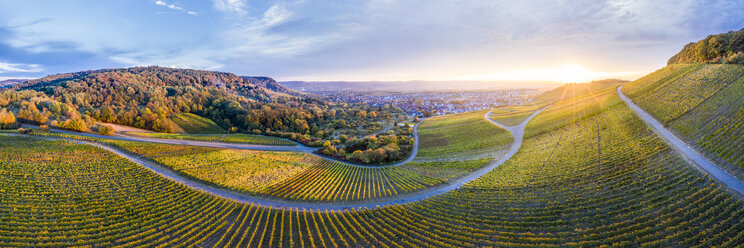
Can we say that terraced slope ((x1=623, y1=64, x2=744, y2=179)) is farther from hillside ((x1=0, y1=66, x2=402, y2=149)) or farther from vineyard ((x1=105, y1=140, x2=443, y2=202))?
hillside ((x1=0, y1=66, x2=402, y2=149))

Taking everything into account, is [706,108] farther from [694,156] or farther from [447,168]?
[447,168]

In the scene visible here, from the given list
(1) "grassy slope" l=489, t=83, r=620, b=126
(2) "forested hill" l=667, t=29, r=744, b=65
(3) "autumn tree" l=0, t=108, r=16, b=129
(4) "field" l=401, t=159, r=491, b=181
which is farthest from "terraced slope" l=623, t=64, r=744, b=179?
(3) "autumn tree" l=0, t=108, r=16, b=129

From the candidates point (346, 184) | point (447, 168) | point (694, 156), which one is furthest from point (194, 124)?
point (694, 156)

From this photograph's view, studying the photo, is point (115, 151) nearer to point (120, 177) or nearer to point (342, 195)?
point (120, 177)

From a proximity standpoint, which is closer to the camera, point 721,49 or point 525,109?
point 721,49

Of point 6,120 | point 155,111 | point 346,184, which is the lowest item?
point 346,184
